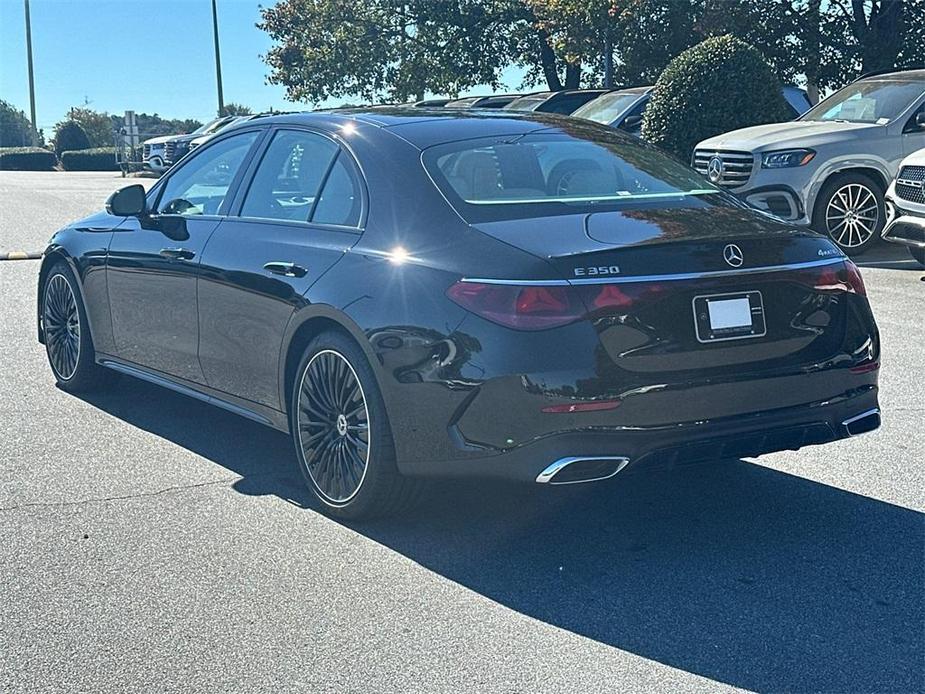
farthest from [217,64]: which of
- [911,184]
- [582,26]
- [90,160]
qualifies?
[911,184]

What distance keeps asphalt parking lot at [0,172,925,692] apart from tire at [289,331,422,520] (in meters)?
0.14

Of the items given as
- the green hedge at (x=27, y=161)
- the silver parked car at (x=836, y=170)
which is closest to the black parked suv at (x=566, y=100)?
the silver parked car at (x=836, y=170)

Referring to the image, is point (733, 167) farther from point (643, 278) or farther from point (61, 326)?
point (643, 278)

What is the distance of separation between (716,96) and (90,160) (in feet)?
137

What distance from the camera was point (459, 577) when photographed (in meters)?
4.53

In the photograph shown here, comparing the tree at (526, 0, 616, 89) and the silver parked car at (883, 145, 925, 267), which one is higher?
the tree at (526, 0, 616, 89)

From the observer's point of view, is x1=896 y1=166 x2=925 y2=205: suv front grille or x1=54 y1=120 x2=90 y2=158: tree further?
x1=54 y1=120 x2=90 y2=158: tree

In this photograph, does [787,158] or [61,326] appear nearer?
[61,326]

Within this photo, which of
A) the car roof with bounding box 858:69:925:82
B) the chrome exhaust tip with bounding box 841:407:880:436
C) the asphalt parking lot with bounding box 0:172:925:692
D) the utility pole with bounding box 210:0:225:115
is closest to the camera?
the asphalt parking lot with bounding box 0:172:925:692

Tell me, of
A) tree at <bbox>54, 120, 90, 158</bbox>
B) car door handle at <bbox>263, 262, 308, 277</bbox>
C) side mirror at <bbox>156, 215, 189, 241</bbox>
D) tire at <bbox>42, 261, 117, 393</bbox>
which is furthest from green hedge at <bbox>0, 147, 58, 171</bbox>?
car door handle at <bbox>263, 262, 308, 277</bbox>

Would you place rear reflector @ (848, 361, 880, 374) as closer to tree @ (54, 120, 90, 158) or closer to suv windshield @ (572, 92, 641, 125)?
suv windshield @ (572, 92, 641, 125)

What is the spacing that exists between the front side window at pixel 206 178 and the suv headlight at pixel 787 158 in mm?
7621

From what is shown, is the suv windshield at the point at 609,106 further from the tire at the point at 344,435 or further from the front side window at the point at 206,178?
the tire at the point at 344,435

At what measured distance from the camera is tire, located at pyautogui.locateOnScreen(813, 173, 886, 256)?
1270 cm
